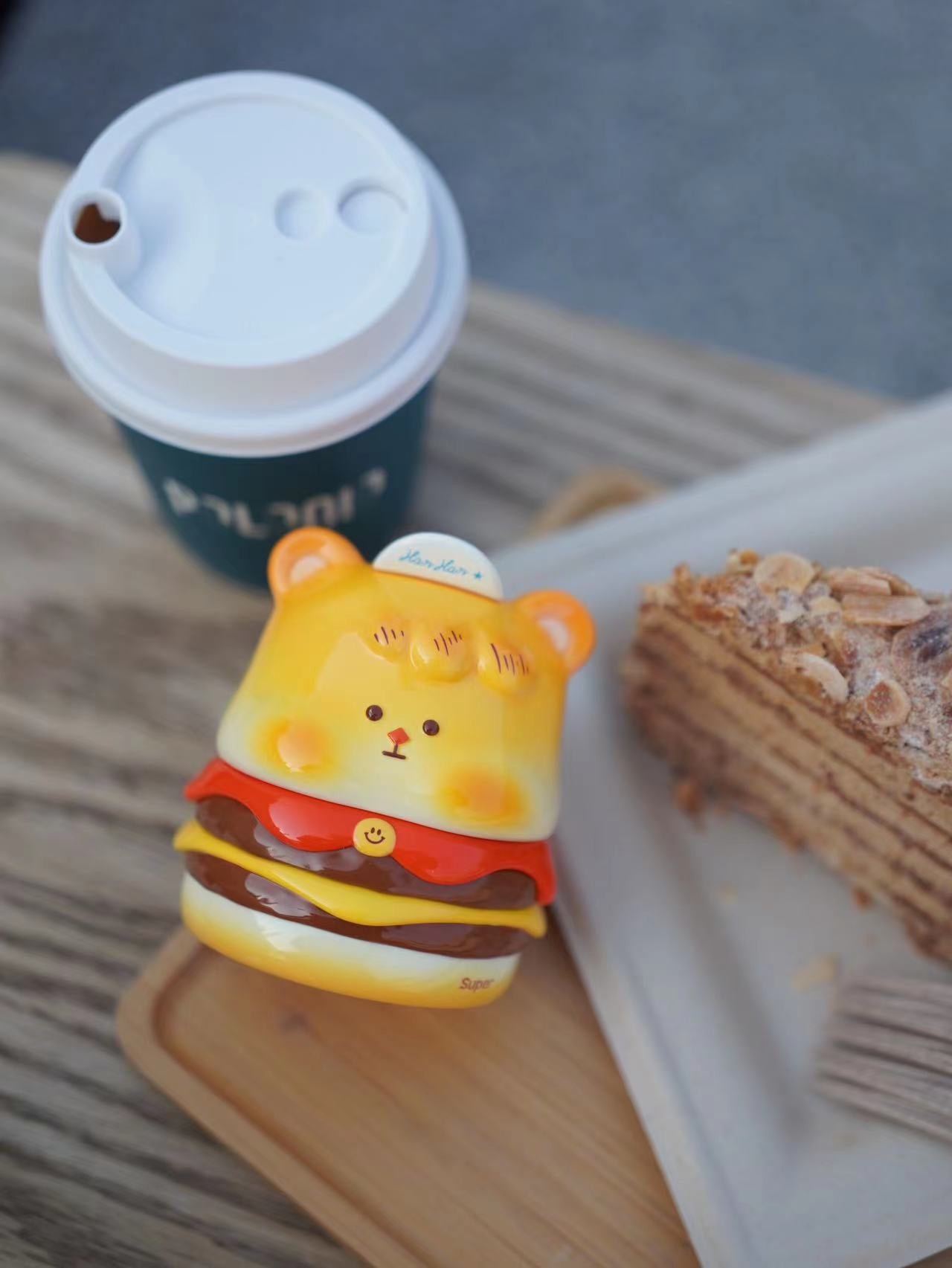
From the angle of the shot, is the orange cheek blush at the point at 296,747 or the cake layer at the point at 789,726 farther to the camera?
the cake layer at the point at 789,726

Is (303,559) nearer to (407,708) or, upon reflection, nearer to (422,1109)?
(407,708)

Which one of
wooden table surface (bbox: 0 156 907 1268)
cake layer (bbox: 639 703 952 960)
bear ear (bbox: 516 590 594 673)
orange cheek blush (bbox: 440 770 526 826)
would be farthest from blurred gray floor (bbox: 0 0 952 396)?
orange cheek blush (bbox: 440 770 526 826)

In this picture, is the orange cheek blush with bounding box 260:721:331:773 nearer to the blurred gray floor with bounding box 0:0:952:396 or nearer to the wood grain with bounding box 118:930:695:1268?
the wood grain with bounding box 118:930:695:1268

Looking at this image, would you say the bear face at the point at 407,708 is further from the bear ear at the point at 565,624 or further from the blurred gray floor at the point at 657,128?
the blurred gray floor at the point at 657,128

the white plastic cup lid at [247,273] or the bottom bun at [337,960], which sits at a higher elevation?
the white plastic cup lid at [247,273]

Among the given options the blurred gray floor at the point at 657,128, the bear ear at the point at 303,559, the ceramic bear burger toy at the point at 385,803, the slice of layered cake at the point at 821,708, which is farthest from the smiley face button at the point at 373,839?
the blurred gray floor at the point at 657,128

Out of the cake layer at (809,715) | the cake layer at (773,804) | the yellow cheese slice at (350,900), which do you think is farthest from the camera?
the cake layer at (773,804)

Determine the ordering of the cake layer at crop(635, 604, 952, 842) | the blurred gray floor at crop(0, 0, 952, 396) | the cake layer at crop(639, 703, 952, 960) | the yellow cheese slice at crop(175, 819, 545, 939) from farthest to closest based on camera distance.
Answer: the blurred gray floor at crop(0, 0, 952, 396)
the cake layer at crop(639, 703, 952, 960)
the cake layer at crop(635, 604, 952, 842)
the yellow cheese slice at crop(175, 819, 545, 939)
